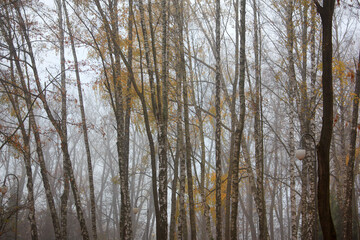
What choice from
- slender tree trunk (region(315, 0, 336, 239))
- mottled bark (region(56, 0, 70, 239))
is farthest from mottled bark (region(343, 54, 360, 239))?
mottled bark (region(56, 0, 70, 239))

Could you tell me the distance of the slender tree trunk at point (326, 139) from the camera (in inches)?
215

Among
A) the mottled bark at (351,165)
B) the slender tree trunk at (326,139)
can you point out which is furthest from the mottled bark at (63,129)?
the mottled bark at (351,165)

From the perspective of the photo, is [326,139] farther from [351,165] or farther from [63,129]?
[63,129]

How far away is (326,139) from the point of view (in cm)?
556

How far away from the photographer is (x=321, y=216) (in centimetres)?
548

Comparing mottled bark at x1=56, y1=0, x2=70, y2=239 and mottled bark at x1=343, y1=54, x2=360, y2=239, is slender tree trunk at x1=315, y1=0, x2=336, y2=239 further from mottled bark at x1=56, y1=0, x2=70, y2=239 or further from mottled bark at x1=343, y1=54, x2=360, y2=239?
mottled bark at x1=56, y1=0, x2=70, y2=239

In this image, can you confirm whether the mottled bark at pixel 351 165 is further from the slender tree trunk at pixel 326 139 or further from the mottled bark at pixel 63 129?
the mottled bark at pixel 63 129

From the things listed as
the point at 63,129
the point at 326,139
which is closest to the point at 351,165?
the point at 326,139

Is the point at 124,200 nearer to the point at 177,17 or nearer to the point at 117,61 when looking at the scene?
the point at 117,61

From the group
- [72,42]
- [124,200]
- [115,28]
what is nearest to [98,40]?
[115,28]

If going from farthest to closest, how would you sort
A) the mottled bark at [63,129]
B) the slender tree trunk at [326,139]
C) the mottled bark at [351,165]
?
the mottled bark at [63,129] < the mottled bark at [351,165] < the slender tree trunk at [326,139]

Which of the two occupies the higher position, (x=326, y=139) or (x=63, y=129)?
(x=63, y=129)

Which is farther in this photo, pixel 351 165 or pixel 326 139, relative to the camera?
pixel 351 165

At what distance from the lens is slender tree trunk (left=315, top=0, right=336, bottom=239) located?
5456 mm
